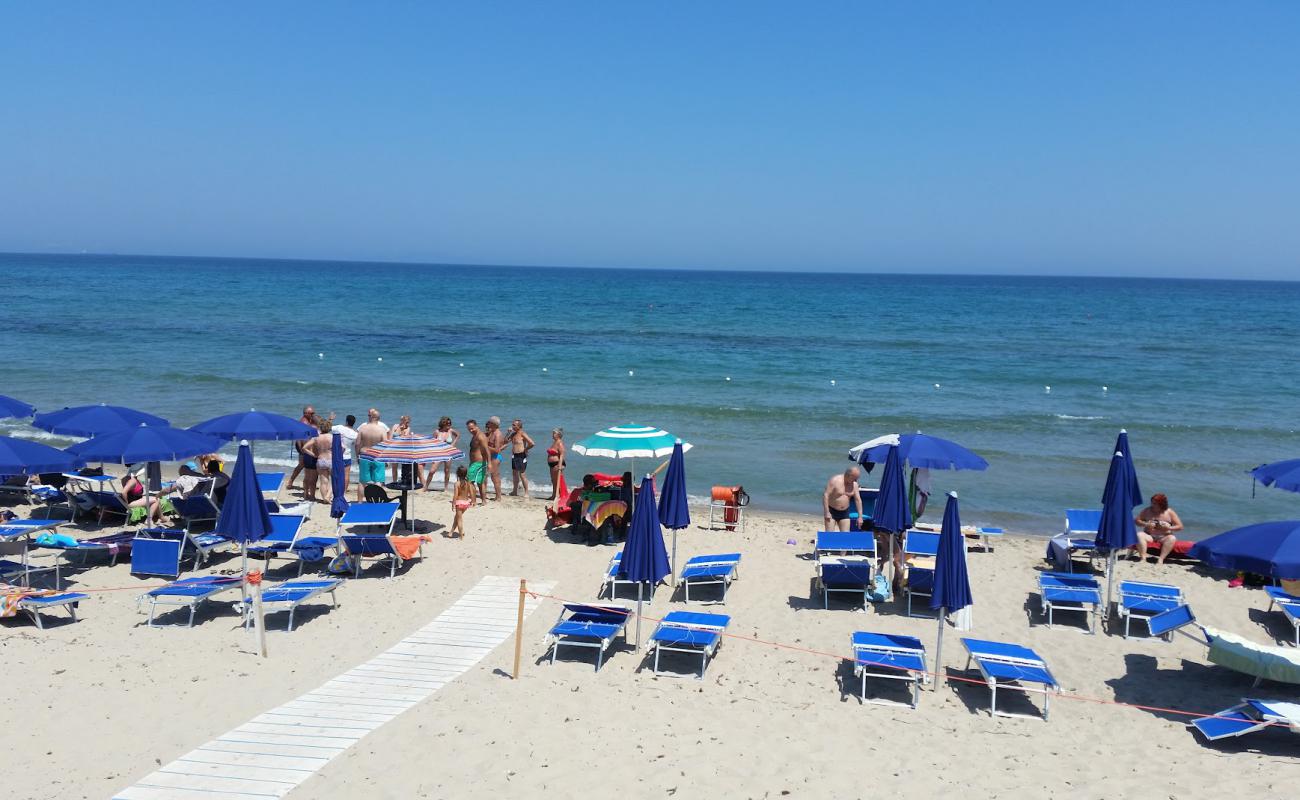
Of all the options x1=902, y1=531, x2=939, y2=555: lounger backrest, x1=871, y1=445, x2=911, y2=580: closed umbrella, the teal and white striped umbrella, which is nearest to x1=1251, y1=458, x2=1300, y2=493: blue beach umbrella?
x1=902, y1=531, x2=939, y2=555: lounger backrest

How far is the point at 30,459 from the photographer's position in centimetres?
1062

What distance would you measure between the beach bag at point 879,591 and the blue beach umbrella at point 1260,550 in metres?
3.37

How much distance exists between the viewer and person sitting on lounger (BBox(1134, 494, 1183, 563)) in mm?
12336

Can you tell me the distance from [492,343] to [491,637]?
3516cm

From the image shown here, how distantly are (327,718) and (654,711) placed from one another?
264cm

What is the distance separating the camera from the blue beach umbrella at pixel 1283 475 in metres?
10.3

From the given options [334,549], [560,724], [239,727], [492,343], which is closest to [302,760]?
[239,727]

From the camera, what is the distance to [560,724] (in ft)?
24.5

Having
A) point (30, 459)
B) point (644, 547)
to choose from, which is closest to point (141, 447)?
point (30, 459)

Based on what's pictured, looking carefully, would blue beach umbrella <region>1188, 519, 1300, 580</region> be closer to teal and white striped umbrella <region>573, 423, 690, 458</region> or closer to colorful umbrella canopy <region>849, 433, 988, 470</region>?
colorful umbrella canopy <region>849, 433, 988, 470</region>

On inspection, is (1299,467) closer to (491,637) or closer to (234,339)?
(491,637)

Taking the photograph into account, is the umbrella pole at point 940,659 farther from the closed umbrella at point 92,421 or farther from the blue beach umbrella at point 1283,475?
the closed umbrella at point 92,421

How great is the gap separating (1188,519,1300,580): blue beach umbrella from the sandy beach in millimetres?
1366

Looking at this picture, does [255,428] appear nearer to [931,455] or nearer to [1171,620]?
[931,455]
